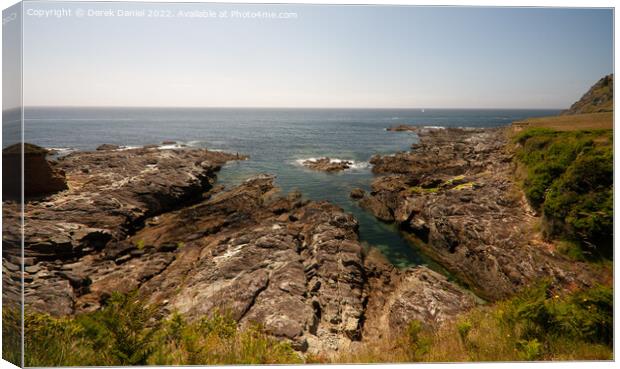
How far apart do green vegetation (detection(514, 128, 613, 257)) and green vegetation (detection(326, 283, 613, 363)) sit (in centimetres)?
219

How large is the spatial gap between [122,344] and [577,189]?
1183 centimetres

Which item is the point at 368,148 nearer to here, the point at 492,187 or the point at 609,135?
the point at 492,187

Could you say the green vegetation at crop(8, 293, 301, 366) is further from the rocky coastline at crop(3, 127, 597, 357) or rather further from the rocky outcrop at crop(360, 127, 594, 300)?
the rocky outcrop at crop(360, 127, 594, 300)

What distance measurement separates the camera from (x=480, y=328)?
7.22m

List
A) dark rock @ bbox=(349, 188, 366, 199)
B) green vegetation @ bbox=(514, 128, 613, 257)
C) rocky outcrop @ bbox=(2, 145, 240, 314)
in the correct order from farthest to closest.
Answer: dark rock @ bbox=(349, 188, 366, 199) → rocky outcrop @ bbox=(2, 145, 240, 314) → green vegetation @ bbox=(514, 128, 613, 257)

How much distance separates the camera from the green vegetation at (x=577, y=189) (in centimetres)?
843

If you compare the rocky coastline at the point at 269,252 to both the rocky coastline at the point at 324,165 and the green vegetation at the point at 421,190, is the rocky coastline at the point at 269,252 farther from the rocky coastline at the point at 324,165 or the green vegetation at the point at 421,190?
the rocky coastline at the point at 324,165

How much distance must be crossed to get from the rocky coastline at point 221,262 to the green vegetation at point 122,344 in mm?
998

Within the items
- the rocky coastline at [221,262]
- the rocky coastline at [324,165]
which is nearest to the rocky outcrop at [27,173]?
the rocky coastline at [221,262]

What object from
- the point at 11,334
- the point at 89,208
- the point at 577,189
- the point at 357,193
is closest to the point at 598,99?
the point at 577,189

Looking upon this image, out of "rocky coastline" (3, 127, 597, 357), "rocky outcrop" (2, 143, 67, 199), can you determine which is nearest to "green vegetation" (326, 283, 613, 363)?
"rocky coastline" (3, 127, 597, 357)

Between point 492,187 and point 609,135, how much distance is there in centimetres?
828

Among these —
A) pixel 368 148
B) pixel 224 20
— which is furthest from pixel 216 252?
pixel 368 148

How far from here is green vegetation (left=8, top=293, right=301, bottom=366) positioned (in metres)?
5.95
